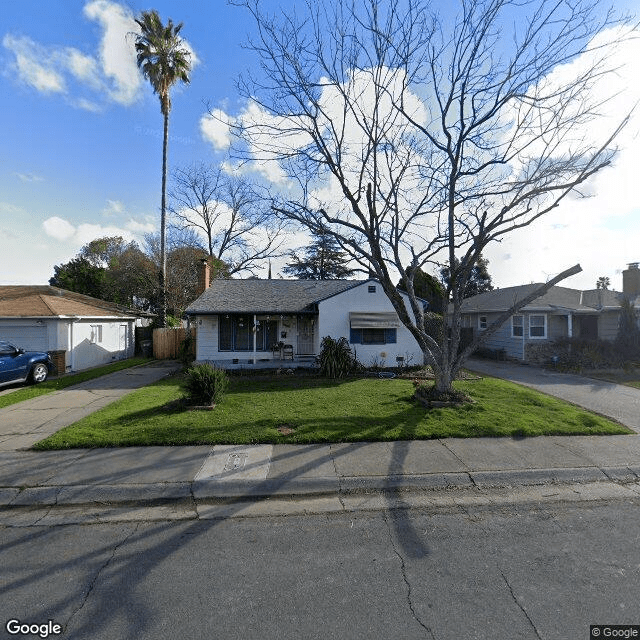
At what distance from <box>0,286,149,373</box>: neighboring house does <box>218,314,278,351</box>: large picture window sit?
617cm

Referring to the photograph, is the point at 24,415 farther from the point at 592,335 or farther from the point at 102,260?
the point at 102,260

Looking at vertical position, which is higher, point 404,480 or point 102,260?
point 102,260

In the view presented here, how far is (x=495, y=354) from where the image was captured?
65.9ft

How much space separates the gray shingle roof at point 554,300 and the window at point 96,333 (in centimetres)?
1971

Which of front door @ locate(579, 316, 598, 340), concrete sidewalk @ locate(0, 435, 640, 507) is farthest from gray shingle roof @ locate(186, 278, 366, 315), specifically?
front door @ locate(579, 316, 598, 340)

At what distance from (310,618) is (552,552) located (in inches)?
92.2

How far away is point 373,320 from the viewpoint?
569 inches

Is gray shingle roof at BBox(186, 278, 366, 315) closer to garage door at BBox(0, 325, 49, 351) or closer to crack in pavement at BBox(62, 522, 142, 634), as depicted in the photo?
garage door at BBox(0, 325, 49, 351)

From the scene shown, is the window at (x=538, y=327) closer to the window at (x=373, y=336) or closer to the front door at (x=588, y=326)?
the front door at (x=588, y=326)

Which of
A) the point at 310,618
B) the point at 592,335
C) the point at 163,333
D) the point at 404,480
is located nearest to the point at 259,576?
the point at 310,618

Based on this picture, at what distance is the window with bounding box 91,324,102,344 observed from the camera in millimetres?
17406

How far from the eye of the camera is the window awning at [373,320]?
1432 centimetres

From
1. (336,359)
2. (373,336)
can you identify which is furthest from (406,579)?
(373,336)

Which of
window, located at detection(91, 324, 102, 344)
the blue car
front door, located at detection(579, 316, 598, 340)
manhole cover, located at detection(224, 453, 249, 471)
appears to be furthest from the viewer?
front door, located at detection(579, 316, 598, 340)
